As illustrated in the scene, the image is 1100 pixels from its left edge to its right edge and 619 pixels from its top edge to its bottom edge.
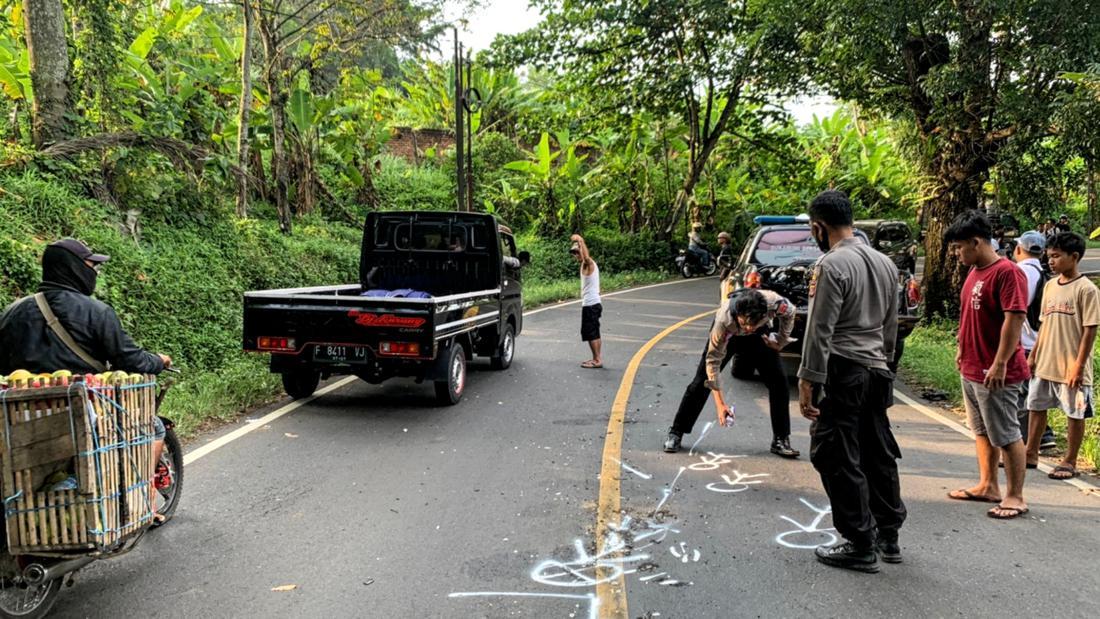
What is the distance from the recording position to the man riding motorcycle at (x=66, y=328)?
361 cm

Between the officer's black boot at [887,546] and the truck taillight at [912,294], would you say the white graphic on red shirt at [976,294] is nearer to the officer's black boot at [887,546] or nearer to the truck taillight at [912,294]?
the officer's black boot at [887,546]

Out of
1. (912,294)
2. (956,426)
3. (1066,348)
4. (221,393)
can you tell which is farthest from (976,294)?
(221,393)

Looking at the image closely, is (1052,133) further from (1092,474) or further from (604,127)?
(604,127)

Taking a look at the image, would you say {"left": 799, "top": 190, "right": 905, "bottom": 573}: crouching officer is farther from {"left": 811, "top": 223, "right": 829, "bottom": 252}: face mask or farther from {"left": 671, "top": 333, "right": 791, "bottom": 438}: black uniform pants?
{"left": 671, "top": 333, "right": 791, "bottom": 438}: black uniform pants

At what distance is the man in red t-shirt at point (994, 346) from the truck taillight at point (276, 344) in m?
5.64

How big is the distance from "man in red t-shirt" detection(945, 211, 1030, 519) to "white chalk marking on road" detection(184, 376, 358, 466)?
18.6 ft

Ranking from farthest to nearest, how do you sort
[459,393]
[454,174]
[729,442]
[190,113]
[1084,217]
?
1. [1084,217]
2. [454,174]
3. [190,113]
4. [459,393]
5. [729,442]

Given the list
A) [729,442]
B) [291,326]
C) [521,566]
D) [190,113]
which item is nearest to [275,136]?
[190,113]

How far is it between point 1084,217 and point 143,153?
137ft

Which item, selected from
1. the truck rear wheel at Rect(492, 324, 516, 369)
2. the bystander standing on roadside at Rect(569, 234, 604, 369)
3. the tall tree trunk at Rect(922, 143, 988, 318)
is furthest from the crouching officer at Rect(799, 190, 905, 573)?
the tall tree trunk at Rect(922, 143, 988, 318)

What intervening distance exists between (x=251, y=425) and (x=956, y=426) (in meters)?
6.68

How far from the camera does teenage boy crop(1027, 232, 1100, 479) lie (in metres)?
5.00

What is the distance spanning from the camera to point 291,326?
6879 millimetres

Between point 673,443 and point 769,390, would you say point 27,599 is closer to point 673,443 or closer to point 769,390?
point 673,443
